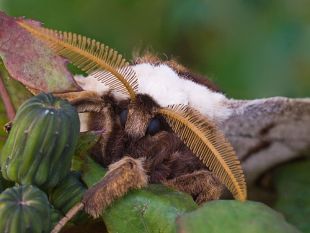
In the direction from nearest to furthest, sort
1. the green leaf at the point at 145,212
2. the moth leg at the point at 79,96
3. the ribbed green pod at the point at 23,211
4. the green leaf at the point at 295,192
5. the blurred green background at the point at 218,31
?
1. the ribbed green pod at the point at 23,211
2. the green leaf at the point at 145,212
3. the moth leg at the point at 79,96
4. the green leaf at the point at 295,192
5. the blurred green background at the point at 218,31

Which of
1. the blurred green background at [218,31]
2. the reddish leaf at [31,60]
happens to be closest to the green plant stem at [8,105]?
the reddish leaf at [31,60]

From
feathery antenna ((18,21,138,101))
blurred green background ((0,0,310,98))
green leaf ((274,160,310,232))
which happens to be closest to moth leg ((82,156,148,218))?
feathery antenna ((18,21,138,101))

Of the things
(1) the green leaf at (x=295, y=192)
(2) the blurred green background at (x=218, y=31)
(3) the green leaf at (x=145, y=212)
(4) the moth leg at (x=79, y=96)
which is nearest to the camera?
(3) the green leaf at (x=145, y=212)

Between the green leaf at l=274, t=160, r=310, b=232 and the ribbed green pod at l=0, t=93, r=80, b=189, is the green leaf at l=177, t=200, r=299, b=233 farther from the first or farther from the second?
the green leaf at l=274, t=160, r=310, b=232

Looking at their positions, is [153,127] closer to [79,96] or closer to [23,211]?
[79,96]

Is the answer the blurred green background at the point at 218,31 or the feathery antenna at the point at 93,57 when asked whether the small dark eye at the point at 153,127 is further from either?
the blurred green background at the point at 218,31

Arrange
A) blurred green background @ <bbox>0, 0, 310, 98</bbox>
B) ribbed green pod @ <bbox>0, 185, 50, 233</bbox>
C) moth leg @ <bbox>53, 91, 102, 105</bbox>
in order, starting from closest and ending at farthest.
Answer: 1. ribbed green pod @ <bbox>0, 185, 50, 233</bbox>
2. moth leg @ <bbox>53, 91, 102, 105</bbox>
3. blurred green background @ <bbox>0, 0, 310, 98</bbox>

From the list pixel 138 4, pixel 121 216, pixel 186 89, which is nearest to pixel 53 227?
pixel 121 216
